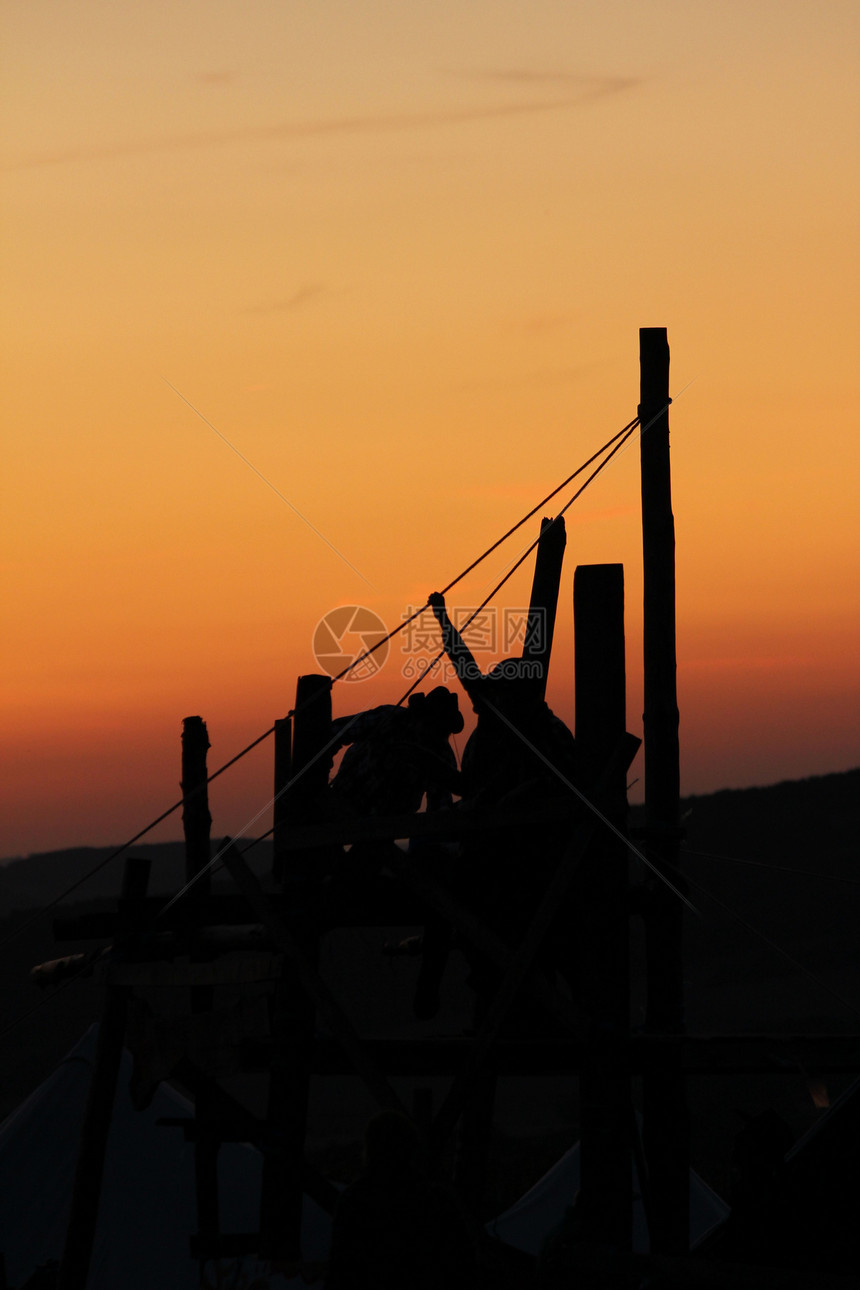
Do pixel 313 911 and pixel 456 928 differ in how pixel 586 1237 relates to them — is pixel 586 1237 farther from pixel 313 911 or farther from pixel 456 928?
pixel 313 911

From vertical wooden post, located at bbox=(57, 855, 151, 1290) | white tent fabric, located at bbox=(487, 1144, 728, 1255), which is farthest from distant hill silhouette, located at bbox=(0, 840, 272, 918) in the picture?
vertical wooden post, located at bbox=(57, 855, 151, 1290)

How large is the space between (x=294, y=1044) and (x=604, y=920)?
8.26ft

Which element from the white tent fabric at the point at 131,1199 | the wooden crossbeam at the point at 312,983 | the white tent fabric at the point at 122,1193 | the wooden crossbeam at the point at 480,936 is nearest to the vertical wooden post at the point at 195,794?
the wooden crossbeam at the point at 312,983

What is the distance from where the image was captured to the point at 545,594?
8438 millimetres

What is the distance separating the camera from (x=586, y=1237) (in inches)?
273

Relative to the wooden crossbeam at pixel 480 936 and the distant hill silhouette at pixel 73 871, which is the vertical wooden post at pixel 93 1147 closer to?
the wooden crossbeam at pixel 480 936

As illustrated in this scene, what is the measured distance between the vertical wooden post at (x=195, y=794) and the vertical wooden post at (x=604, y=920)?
4.47 metres

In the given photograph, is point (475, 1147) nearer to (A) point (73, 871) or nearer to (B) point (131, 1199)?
(B) point (131, 1199)

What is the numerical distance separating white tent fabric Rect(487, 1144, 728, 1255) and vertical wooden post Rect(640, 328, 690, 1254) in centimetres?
822

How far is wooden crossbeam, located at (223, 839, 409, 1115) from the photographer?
8016 millimetres

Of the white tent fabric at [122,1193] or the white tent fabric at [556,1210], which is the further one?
the white tent fabric at [556,1210]

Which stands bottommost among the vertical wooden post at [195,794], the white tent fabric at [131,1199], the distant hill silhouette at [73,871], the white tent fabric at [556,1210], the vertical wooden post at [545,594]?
the distant hill silhouette at [73,871]

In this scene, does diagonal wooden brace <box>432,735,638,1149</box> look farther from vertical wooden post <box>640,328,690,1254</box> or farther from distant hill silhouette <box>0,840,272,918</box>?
distant hill silhouette <box>0,840,272,918</box>

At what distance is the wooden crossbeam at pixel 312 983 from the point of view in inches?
316
